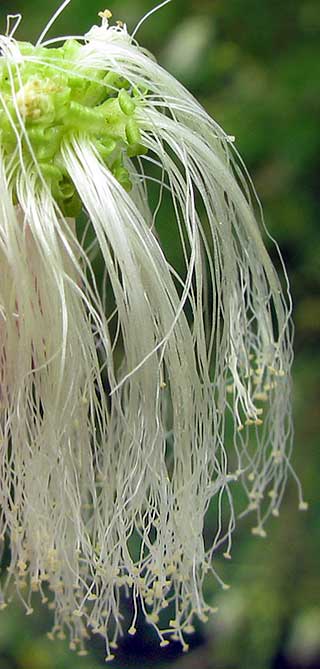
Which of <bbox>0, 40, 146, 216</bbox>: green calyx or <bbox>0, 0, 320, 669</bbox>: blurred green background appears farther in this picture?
<bbox>0, 0, 320, 669</bbox>: blurred green background

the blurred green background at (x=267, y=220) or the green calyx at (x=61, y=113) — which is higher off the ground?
the green calyx at (x=61, y=113)

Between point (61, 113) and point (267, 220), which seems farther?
point (267, 220)

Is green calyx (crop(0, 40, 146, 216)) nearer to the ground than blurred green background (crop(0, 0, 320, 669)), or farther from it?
farther from it

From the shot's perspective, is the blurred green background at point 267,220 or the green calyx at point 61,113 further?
the blurred green background at point 267,220

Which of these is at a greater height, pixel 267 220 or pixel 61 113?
pixel 61 113
